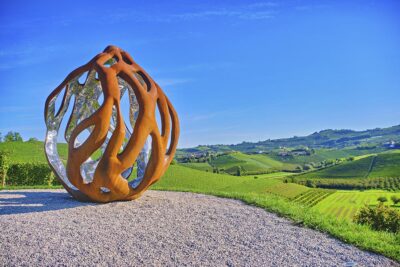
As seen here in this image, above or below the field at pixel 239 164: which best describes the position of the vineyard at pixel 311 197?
below

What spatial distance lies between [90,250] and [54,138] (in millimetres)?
9348

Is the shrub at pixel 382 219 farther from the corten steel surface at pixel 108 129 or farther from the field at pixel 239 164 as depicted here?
the field at pixel 239 164

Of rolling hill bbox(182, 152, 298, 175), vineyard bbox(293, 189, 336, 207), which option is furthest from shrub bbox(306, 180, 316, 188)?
rolling hill bbox(182, 152, 298, 175)

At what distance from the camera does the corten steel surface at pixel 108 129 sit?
14.7 m

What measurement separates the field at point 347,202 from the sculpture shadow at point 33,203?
51199mm

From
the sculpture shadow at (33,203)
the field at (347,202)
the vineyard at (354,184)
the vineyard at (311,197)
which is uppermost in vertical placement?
the sculpture shadow at (33,203)

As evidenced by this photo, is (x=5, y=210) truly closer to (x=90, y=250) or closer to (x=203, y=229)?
(x=90, y=250)

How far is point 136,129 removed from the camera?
49.1 feet

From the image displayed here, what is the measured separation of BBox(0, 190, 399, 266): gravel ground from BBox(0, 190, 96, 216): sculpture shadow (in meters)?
0.09

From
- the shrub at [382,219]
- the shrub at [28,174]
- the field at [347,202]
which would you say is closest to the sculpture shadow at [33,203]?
the shrub at [28,174]

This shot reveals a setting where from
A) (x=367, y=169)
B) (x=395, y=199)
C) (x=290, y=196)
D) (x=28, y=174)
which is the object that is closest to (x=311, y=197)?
(x=290, y=196)

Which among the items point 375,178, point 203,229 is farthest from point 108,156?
point 375,178

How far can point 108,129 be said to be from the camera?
50.1 ft

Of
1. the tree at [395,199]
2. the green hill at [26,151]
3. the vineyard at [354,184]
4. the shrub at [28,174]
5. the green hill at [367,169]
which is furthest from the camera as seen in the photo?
the green hill at [367,169]
